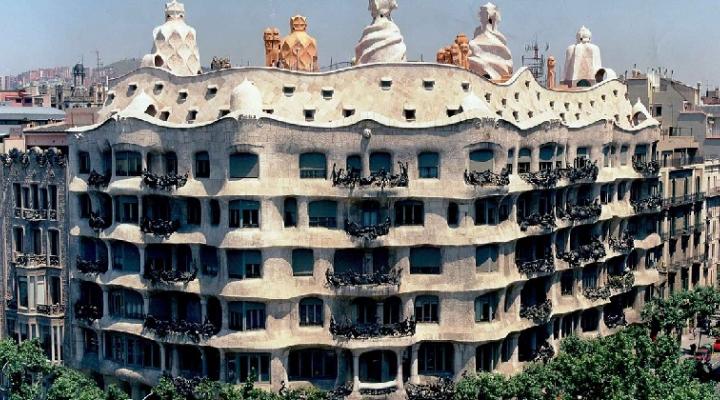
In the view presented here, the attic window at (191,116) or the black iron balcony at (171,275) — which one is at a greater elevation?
the attic window at (191,116)

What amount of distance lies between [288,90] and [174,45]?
13.6 metres

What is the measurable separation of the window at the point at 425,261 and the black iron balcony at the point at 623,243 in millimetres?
22474

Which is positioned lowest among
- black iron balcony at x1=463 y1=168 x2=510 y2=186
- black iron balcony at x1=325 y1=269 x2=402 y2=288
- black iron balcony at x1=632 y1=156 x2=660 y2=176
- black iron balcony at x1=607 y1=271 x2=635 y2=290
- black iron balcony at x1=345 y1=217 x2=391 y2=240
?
black iron balcony at x1=607 y1=271 x2=635 y2=290

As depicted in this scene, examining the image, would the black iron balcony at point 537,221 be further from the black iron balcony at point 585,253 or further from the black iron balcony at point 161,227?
the black iron balcony at point 161,227

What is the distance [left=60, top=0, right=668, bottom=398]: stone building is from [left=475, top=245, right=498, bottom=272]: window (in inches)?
4.9

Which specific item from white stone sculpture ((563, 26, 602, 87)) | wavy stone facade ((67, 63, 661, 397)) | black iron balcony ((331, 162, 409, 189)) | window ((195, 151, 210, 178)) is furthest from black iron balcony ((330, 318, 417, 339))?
white stone sculpture ((563, 26, 602, 87))

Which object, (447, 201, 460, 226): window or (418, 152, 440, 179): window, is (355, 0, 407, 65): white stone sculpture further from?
(447, 201, 460, 226): window

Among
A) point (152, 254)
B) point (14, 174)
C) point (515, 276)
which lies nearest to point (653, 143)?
point (515, 276)

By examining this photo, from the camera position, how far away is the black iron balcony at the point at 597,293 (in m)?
74.3

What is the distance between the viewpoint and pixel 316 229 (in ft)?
200

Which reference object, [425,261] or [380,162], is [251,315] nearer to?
[425,261]

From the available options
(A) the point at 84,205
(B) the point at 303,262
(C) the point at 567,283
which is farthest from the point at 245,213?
(C) the point at 567,283

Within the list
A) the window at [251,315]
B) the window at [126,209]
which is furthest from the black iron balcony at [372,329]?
the window at [126,209]

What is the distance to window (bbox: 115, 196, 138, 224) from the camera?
214 feet
